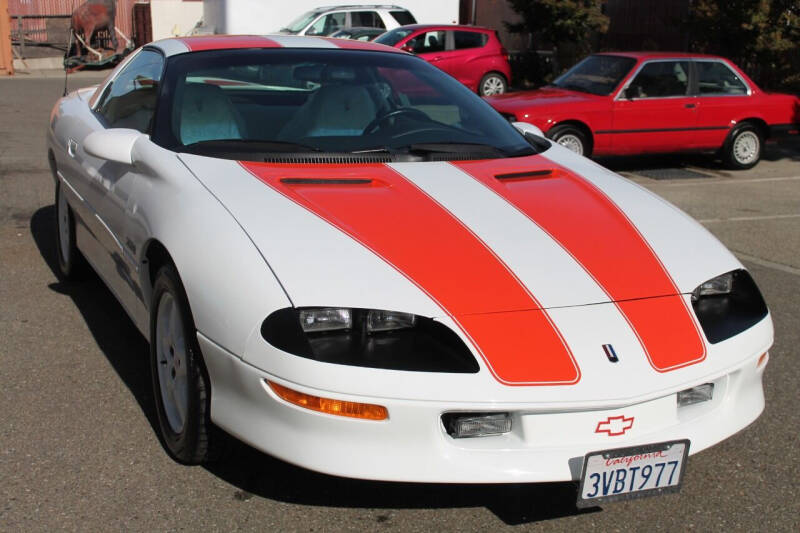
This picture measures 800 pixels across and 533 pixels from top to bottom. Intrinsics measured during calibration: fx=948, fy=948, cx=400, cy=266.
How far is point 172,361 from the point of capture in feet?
11.0

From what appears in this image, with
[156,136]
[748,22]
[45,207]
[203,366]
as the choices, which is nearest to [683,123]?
[748,22]

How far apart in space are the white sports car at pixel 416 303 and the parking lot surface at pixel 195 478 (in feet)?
0.70

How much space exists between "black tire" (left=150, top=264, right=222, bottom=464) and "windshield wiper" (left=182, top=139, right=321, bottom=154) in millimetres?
691

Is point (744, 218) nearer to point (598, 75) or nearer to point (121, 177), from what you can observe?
point (598, 75)

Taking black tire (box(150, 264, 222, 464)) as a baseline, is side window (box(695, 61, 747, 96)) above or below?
above

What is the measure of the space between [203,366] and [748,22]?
12.7m

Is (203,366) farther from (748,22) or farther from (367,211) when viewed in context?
(748,22)

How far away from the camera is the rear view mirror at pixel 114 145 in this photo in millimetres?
3785

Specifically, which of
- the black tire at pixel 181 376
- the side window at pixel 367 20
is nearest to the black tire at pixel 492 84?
the side window at pixel 367 20

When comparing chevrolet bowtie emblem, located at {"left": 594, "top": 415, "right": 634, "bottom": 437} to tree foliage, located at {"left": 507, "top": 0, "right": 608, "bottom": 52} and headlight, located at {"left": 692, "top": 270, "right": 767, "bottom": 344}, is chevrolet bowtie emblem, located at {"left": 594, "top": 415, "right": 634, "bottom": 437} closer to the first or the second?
headlight, located at {"left": 692, "top": 270, "right": 767, "bottom": 344}

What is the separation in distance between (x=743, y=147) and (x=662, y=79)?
133cm

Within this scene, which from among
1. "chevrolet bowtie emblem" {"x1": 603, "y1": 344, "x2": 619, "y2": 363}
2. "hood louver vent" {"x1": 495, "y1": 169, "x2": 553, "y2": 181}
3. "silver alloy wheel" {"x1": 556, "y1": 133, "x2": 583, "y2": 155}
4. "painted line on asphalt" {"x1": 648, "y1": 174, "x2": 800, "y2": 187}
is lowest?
"painted line on asphalt" {"x1": 648, "y1": 174, "x2": 800, "y2": 187}

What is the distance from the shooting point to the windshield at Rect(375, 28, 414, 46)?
17.2 m

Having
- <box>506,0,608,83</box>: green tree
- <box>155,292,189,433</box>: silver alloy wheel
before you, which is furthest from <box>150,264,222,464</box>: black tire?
<box>506,0,608,83</box>: green tree
